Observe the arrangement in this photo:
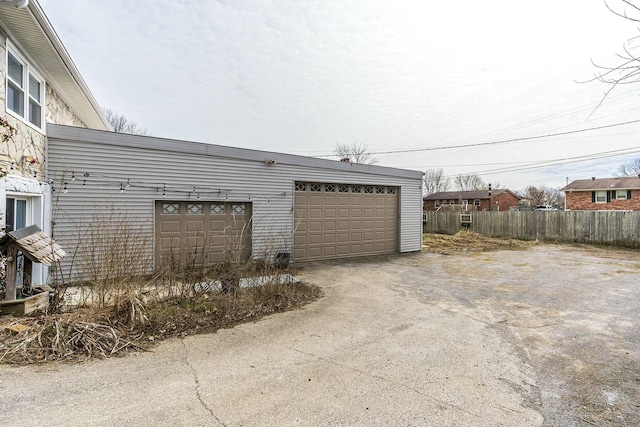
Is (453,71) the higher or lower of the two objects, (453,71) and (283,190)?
the higher

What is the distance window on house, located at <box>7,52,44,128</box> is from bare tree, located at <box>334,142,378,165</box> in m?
28.1

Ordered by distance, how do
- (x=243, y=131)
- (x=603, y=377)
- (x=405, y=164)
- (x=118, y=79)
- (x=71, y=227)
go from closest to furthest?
(x=603, y=377), (x=71, y=227), (x=118, y=79), (x=243, y=131), (x=405, y=164)

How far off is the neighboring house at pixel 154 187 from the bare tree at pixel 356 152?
21099 mm

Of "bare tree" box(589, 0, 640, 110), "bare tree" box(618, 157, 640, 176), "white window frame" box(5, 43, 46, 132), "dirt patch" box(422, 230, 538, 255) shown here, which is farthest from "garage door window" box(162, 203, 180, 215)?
A: "bare tree" box(618, 157, 640, 176)

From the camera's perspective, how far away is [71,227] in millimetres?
6836

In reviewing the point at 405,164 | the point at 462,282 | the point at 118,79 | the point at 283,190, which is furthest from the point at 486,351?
the point at 405,164

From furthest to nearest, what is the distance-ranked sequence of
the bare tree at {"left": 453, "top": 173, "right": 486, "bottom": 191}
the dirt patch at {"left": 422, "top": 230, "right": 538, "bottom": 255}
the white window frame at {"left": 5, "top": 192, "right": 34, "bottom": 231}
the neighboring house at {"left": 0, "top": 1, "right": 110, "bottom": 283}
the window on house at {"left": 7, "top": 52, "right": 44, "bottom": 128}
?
the bare tree at {"left": 453, "top": 173, "right": 486, "bottom": 191} < the dirt patch at {"left": 422, "top": 230, "right": 538, "bottom": 255} < the white window frame at {"left": 5, "top": 192, "right": 34, "bottom": 231} < the window on house at {"left": 7, "top": 52, "right": 44, "bottom": 128} < the neighboring house at {"left": 0, "top": 1, "right": 110, "bottom": 283}

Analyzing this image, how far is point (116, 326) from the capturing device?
404 cm

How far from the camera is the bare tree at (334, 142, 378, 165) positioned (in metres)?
33.1

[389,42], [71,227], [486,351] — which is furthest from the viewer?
[389,42]

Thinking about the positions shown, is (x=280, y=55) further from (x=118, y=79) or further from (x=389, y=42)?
(x=118, y=79)

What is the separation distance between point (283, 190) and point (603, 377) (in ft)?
26.3

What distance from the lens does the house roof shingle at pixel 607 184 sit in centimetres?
2324

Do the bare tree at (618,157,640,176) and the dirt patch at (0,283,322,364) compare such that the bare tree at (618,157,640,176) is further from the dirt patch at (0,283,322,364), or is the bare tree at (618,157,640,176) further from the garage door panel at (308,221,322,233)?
the dirt patch at (0,283,322,364)
